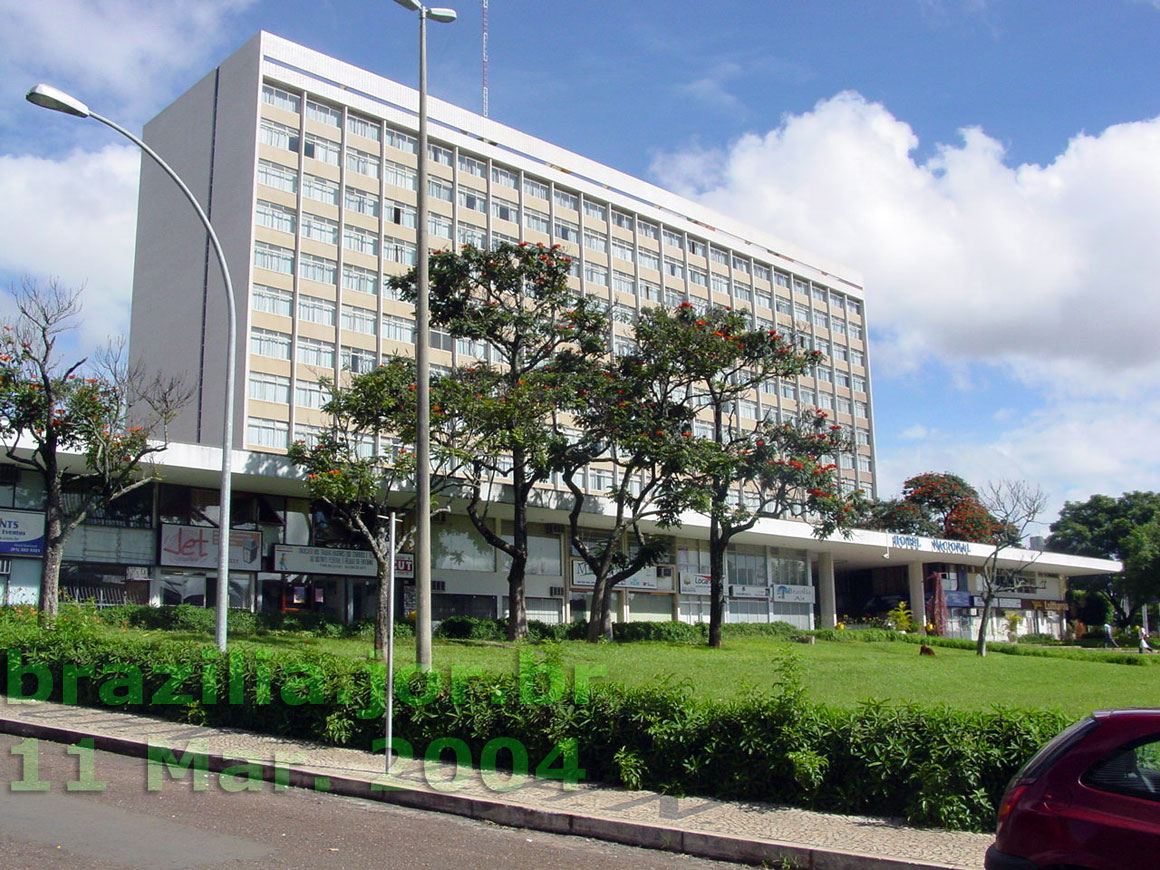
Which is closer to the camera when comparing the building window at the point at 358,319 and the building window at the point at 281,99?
the building window at the point at 281,99

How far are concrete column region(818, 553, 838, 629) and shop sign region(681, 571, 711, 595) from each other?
10.1 meters

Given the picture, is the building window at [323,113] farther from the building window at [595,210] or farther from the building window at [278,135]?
the building window at [595,210]

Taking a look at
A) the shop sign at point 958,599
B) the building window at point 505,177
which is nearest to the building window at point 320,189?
the building window at point 505,177

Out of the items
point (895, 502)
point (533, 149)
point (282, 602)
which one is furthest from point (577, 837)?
point (895, 502)

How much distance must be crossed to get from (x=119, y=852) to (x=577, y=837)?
336cm

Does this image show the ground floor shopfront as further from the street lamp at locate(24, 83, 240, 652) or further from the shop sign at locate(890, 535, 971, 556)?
the street lamp at locate(24, 83, 240, 652)

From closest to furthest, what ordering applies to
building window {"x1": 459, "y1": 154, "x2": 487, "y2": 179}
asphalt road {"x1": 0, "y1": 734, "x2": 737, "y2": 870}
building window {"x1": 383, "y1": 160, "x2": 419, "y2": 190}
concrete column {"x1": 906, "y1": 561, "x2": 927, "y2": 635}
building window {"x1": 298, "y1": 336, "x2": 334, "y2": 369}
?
asphalt road {"x1": 0, "y1": 734, "x2": 737, "y2": 870}
building window {"x1": 298, "y1": 336, "x2": 334, "y2": 369}
building window {"x1": 383, "y1": 160, "x2": 419, "y2": 190}
building window {"x1": 459, "y1": 154, "x2": 487, "y2": 179}
concrete column {"x1": 906, "y1": 561, "x2": 927, "y2": 635}

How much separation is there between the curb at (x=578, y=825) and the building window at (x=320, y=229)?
39506 millimetres

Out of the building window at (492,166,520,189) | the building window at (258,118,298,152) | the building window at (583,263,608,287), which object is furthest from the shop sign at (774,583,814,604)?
the building window at (258,118,298,152)

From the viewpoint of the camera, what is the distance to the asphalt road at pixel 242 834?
6906mm

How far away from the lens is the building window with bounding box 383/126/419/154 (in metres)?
52.3

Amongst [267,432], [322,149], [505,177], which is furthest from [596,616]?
[505,177]

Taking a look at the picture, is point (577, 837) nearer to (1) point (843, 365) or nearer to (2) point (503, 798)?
(2) point (503, 798)

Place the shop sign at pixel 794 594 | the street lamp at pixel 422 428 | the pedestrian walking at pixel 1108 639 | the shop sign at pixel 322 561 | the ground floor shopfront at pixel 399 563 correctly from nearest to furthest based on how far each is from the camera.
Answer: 1. the street lamp at pixel 422 428
2. the ground floor shopfront at pixel 399 563
3. the shop sign at pixel 322 561
4. the shop sign at pixel 794 594
5. the pedestrian walking at pixel 1108 639
